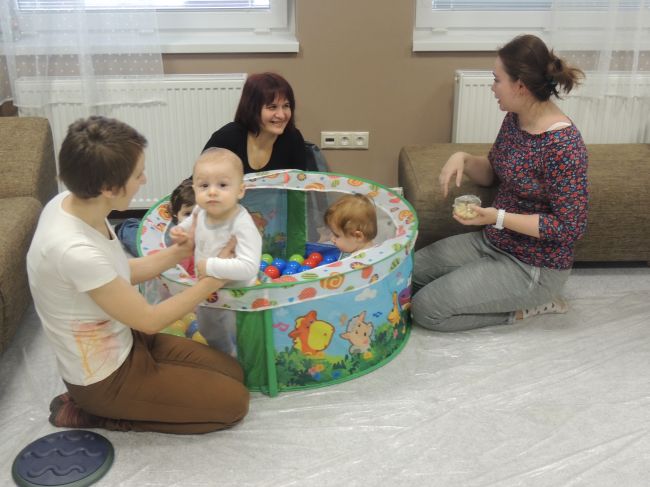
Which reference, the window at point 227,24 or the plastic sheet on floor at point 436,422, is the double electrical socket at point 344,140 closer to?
the window at point 227,24

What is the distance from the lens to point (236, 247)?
1.95 metres

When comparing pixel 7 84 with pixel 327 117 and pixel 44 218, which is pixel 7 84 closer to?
pixel 327 117

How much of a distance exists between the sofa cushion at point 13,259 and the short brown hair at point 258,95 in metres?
0.80

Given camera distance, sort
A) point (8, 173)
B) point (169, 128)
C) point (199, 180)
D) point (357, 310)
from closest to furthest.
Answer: point (199, 180)
point (357, 310)
point (8, 173)
point (169, 128)

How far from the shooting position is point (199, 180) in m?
1.94

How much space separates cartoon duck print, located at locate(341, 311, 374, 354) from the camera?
2156 millimetres

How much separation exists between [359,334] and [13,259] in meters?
1.06

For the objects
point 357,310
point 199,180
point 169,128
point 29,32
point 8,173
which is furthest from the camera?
point 169,128

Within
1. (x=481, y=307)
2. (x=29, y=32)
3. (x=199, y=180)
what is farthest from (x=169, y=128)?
(x=481, y=307)

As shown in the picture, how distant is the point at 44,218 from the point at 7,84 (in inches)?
60.8

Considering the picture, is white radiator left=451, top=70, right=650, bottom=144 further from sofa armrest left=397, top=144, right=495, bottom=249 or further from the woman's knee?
the woman's knee

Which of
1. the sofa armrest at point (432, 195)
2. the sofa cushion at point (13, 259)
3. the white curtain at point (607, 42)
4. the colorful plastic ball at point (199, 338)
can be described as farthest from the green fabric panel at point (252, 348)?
the white curtain at point (607, 42)

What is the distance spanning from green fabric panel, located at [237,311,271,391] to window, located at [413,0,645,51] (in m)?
1.63

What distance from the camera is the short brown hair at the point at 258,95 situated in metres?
2.63
